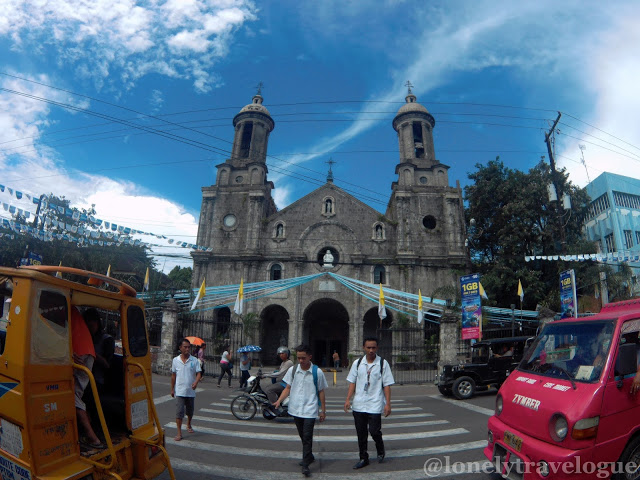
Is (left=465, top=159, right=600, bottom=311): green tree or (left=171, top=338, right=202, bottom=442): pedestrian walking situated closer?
(left=171, top=338, right=202, bottom=442): pedestrian walking

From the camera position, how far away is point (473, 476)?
14.0 feet

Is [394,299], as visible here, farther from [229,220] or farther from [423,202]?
[229,220]

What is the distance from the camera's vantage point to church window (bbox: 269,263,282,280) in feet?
82.5

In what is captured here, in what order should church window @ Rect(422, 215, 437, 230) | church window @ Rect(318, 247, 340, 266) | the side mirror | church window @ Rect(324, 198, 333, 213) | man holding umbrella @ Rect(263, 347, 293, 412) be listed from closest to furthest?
the side mirror, man holding umbrella @ Rect(263, 347, 293, 412), church window @ Rect(318, 247, 340, 266), church window @ Rect(422, 215, 437, 230), church window @ Rect(324, 198, 333, 213)

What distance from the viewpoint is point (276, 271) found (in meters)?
25.3

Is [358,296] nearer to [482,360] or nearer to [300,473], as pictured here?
[482,360]

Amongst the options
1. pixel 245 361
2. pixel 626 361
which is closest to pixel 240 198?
pixel 245 361

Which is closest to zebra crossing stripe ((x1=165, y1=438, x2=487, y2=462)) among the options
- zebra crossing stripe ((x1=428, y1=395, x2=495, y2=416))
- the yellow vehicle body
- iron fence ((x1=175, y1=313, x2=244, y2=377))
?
the yellow vehicle body

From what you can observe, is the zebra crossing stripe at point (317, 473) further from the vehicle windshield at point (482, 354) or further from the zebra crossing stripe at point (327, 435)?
the vehicle windshield at point (482, 354)

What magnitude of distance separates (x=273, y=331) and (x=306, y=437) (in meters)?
21.4

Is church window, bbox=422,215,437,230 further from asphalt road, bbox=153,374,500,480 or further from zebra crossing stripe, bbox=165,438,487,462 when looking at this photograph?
zebra crossing stripe, bbox=165,438,487,462

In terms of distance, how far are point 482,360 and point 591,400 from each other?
8.93 metres

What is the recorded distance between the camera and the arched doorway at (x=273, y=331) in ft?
80.7

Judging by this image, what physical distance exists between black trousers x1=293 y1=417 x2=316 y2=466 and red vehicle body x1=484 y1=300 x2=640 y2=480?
202 centimetres
